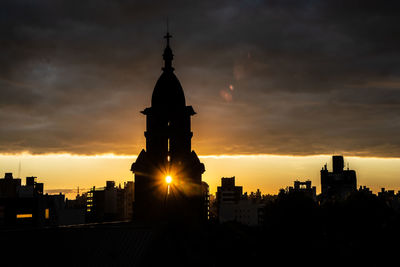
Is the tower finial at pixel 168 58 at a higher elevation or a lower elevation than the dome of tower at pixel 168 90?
higher

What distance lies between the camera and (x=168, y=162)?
171 ft

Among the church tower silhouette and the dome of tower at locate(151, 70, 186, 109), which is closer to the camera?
the church tower silhouette

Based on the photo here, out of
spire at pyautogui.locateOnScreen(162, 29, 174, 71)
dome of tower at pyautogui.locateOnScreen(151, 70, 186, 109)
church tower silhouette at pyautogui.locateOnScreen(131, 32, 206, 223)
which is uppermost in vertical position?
spire at pyautogui.locateOnScreen(162, 29, 174, 71)

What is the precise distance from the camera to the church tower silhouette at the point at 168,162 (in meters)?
50.8

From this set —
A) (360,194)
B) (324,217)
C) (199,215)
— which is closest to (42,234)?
(199,215)

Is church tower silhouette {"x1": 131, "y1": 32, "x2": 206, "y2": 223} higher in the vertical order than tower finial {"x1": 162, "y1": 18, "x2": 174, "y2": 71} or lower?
lower

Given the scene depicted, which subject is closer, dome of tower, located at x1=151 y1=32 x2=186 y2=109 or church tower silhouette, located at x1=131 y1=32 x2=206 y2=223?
church tower silhouette, located at x1=131 y1=32 x2=206 y2=223

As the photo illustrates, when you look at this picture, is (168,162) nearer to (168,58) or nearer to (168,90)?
(168,90)

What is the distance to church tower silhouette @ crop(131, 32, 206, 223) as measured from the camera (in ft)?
167

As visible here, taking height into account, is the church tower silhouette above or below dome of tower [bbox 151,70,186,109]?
below

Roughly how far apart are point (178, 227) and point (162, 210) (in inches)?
168

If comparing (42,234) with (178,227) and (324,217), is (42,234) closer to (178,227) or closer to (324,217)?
(178,227)

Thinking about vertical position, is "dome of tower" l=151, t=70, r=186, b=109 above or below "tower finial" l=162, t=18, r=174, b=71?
below

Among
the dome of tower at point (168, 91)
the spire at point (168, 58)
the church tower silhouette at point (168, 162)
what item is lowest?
the church tower silhouette at point (168, 162)
